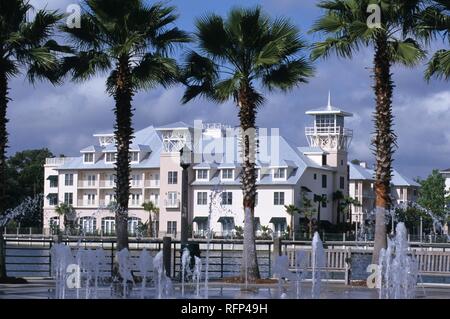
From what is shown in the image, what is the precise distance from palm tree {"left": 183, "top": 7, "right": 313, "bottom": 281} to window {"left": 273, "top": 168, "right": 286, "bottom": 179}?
62292mm

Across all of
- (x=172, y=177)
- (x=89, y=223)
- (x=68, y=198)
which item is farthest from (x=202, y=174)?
(x=68, y=198)

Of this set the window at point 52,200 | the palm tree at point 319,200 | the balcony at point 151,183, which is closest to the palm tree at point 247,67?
the palm tree at point 319,200

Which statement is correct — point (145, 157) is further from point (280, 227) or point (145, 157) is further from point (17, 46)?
point (17, 46)

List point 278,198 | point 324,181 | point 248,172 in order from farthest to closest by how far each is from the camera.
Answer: point 324,181, point 278,198, point 248,172

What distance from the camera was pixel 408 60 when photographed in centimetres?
2366

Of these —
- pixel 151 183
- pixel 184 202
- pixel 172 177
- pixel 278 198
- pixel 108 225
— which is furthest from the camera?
pixel 151 183

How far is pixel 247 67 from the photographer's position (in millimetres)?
25688

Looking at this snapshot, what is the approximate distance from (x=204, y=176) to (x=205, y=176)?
17 centimetres

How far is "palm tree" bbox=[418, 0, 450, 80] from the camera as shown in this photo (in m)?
23.5

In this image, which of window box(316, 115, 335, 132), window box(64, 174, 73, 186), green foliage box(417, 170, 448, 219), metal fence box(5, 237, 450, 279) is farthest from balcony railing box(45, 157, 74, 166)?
green foliage box(417, 170, 448, 219)

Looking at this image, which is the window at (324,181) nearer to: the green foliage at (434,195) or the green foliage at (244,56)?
the green foliage at (434,195)

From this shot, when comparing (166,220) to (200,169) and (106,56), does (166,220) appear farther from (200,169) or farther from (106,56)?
(106,56)
